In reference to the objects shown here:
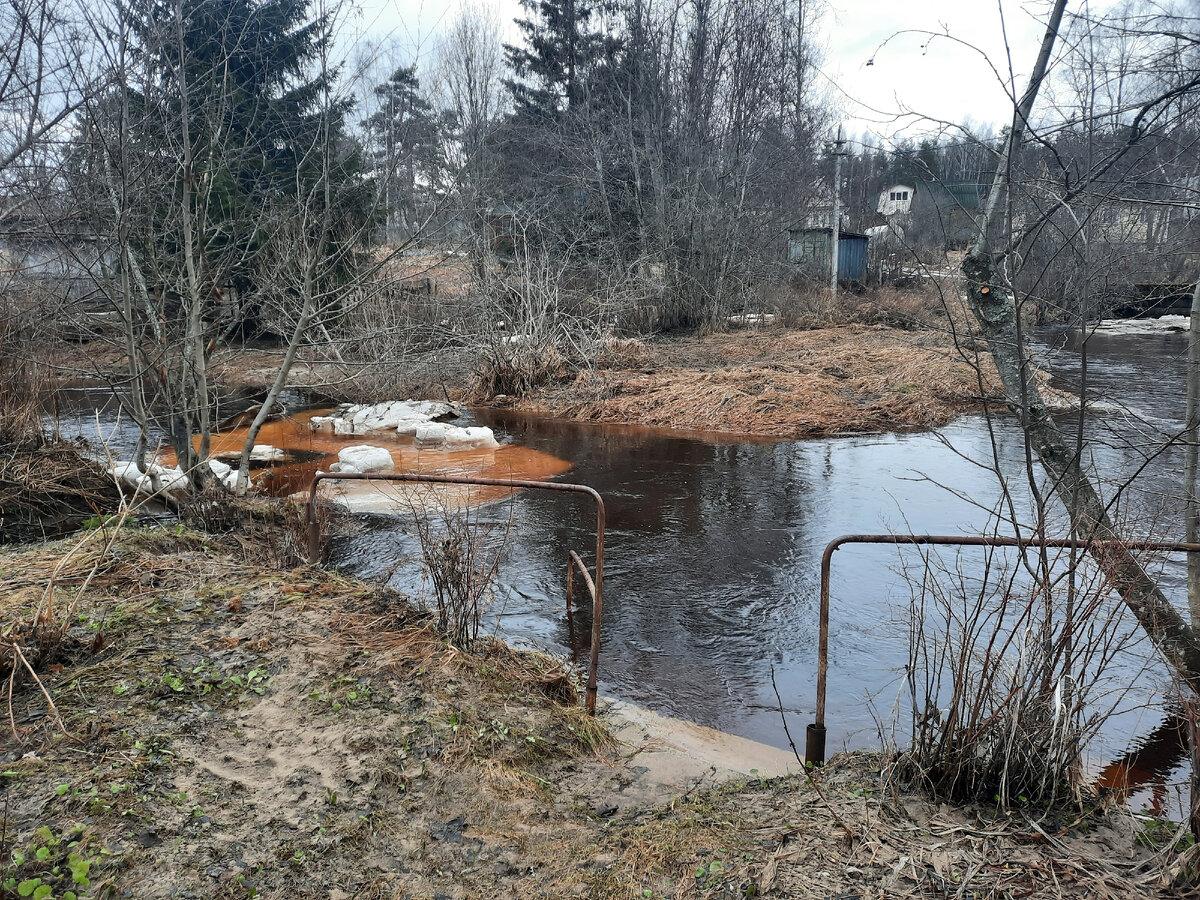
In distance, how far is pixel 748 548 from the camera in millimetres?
8398

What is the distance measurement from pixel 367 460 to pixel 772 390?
26.8ft

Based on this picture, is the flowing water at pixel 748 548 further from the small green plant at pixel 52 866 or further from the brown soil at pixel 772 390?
the small green plant at pixel 52 866

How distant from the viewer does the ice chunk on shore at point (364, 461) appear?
11.2 meters

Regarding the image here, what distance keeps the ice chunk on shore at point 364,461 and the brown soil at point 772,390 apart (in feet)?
18.3

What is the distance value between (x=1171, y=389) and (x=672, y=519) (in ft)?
44.8

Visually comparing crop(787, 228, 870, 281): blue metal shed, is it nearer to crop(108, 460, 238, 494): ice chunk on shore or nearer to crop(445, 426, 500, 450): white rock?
crop(445, 426, 500, 450): white rock

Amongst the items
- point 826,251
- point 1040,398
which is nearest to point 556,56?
point 826,251

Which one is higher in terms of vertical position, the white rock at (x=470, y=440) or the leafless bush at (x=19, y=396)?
the leafless bush at (x=19, y=396)

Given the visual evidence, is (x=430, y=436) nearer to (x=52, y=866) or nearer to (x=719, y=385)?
(x=719, y=385)

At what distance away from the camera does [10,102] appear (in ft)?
18.8

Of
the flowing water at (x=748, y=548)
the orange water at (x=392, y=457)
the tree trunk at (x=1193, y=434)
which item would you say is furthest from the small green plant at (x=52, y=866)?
the orange water at (x=392, y=457)

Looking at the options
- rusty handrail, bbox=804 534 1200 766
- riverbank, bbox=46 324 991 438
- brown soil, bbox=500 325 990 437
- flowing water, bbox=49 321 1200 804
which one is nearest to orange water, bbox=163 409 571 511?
flowing water, bbox=49 321 1200 804

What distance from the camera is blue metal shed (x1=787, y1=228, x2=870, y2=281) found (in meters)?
32.3

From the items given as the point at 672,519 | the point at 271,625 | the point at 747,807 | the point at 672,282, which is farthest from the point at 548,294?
the point at 747,807
